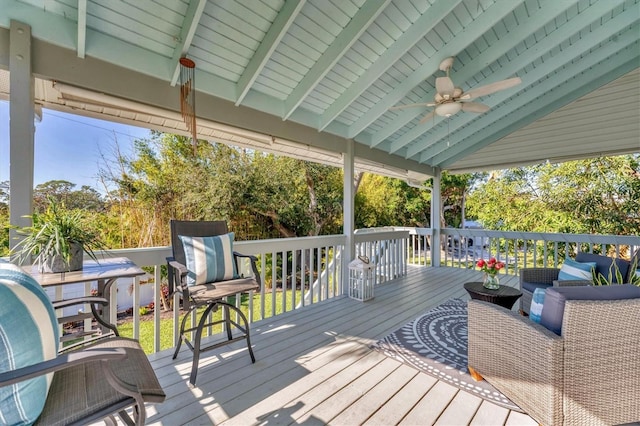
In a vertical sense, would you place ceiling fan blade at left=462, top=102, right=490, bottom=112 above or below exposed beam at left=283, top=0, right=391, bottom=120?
below

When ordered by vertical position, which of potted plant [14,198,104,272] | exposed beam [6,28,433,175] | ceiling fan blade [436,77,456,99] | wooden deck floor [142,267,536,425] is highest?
ceiling fan blade [436,77,456,99]

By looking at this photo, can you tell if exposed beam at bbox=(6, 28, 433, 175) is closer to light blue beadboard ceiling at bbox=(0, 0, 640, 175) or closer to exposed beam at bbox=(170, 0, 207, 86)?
light blue beadboard ceiling at bbox=(0, 0, 640, 175)

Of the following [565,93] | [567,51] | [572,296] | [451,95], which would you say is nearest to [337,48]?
[451,95]

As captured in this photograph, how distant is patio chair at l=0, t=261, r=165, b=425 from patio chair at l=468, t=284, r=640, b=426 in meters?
2.05

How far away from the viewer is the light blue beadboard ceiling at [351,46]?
2.26m

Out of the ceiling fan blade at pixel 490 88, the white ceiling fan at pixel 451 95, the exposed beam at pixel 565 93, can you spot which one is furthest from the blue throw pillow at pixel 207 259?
the exposed beam at pixel 565 93

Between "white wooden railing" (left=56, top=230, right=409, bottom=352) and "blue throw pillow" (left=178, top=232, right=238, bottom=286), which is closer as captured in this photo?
"blue throw pillow" (left=178, top=232, right=238, bottom=286)

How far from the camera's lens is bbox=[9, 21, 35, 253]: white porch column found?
6.48 feet

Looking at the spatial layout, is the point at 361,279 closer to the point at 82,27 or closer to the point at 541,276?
the point at 541,276

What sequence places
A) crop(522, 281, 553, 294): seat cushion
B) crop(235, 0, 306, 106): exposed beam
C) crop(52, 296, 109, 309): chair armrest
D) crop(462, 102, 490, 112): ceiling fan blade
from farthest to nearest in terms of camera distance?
crop(462, 102, 490, 112): ceiling fan blade
crop(522, 281, 553, 294): seat cushion
crop(235, 0, 306, 106): exposed beam
crop(52, 296, 109, 309): chair armrest

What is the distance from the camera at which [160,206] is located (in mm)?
7871

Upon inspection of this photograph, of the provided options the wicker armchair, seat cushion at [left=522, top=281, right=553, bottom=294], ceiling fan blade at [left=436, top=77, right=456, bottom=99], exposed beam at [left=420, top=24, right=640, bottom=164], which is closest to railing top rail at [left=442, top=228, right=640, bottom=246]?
exposed beam at [left=420, top=24, right=640, bottom=164]

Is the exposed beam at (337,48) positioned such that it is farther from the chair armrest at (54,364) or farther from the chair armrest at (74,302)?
the chair armrest at (54,364)

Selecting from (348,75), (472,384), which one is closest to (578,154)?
(348,75)
